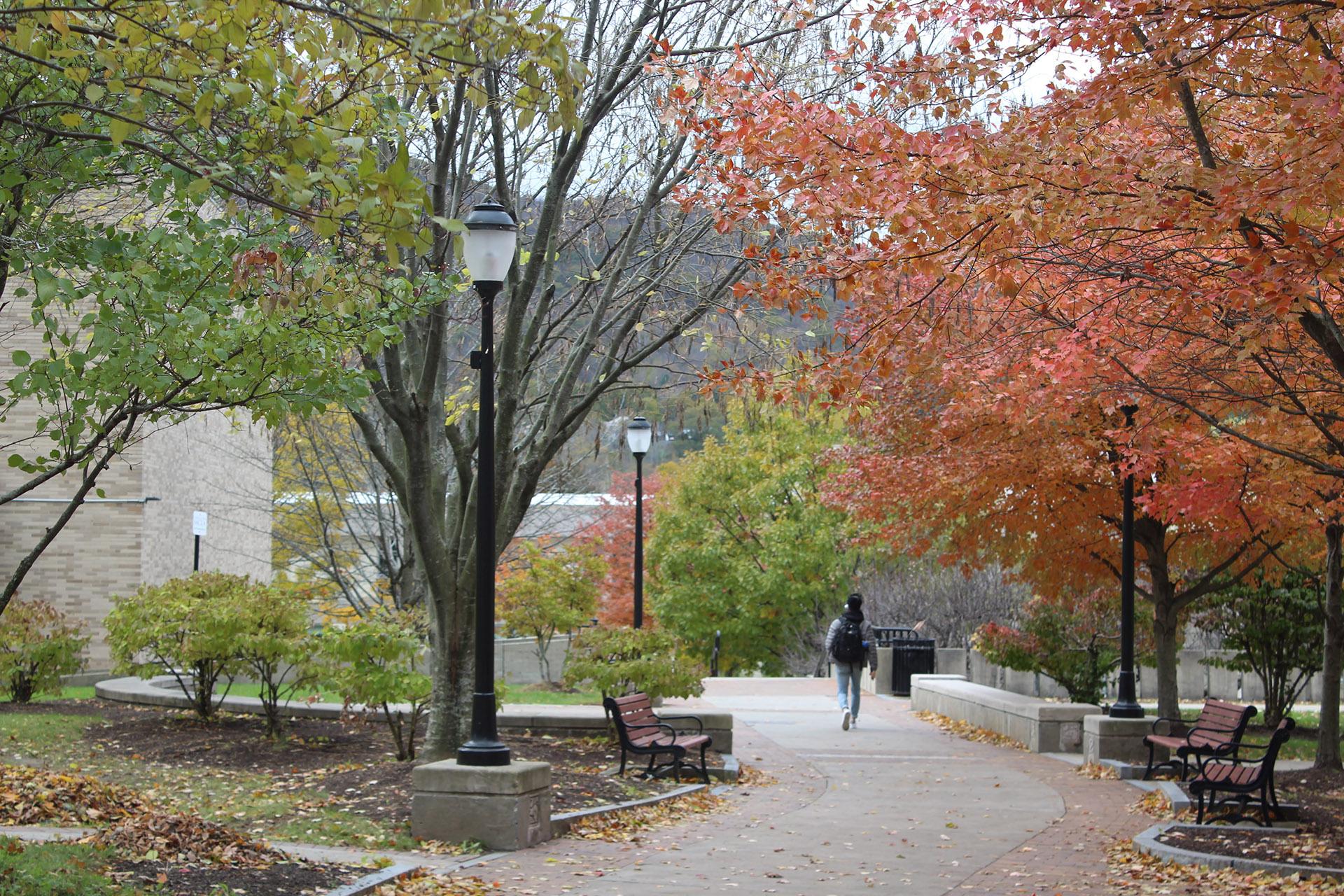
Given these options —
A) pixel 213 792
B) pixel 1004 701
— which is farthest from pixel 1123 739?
pixel 213 792

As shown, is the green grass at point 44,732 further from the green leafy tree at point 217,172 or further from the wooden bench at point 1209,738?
the wooden bench at point 1209,738

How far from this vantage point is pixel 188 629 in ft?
46.0

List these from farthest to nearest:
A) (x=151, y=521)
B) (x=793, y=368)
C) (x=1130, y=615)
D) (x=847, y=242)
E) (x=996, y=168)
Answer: (x=151, y=521) < (x=1130, y=615) < (x=793, y=368) < (x=847, y=242) < (x=996, y=168)

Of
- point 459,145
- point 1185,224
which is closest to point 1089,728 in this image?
point 1185,224

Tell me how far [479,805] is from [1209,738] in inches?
290

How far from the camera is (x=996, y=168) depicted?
7965mm

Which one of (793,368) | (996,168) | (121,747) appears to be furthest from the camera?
(121,747)

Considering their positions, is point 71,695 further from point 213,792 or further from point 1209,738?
point 1209,738

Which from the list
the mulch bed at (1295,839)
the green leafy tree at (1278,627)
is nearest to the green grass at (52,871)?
the mulch bed at (1295,839)

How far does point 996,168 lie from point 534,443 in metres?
6.74

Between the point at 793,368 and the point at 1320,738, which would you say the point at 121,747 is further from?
the point at 1320,738

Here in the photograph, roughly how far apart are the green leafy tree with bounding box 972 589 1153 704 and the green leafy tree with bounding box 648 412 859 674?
12.2 metres

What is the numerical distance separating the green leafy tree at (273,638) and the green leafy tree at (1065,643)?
10444mm

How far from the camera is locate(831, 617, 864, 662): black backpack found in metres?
19.2
